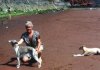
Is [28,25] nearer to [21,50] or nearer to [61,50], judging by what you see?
[21,50]

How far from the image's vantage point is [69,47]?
12.6 meters

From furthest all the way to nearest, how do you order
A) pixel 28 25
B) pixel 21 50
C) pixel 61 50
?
pixel 61 50, pixel 21 50, pixel 28 25

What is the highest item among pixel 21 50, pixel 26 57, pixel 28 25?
pixel 28 25

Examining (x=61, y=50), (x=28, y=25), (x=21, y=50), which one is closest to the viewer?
(x=28, y=25)

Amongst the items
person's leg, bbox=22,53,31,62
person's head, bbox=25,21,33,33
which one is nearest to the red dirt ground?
person's leg, bbox=22,53,31,62

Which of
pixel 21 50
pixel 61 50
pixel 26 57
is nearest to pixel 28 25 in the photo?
pixel 21 50

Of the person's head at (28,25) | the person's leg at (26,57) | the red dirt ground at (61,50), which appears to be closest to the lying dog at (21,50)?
the person's leg at (26,57)

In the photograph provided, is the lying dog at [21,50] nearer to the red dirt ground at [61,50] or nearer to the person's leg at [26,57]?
the person's leg at [26,57]

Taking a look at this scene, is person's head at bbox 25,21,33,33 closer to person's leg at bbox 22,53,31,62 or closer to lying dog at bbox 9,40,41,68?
lying dog at bbox 9,40,41,68

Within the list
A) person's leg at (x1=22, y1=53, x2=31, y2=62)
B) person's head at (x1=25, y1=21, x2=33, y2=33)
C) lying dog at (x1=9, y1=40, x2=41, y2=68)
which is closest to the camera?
person's head at (x1=25, y1=21, x2=33, y2=33)

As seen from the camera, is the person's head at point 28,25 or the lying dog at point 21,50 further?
the lying dog at point 21,50

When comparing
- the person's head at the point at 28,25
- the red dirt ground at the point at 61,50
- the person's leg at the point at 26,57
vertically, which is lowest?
the red dirt ground at the point at 61,50

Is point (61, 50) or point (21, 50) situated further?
point (61, 50)

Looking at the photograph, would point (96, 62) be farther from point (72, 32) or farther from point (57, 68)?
point (72, 32)
